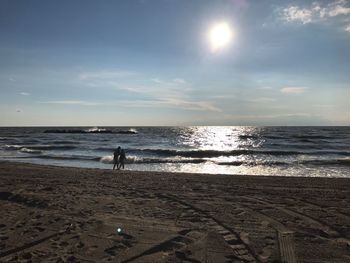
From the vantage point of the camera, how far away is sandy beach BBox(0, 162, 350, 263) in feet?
17.7

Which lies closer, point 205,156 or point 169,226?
point 169,226

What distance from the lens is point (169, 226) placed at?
6.89 metres

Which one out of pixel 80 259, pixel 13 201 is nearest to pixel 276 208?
pixel 80 259

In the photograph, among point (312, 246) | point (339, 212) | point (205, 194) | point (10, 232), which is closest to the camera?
point (312, 246)

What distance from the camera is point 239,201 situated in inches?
383

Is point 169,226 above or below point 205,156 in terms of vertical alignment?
above

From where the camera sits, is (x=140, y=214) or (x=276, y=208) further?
(x=276, y=208)

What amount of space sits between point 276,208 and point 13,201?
656 cm

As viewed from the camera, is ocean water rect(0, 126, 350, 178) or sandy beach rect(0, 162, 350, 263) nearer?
sandy beach rect(0, 162, 350, 263)

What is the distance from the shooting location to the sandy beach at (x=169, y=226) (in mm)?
5387

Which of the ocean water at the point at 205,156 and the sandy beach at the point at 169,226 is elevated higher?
the sandy beach at the point at 169,226

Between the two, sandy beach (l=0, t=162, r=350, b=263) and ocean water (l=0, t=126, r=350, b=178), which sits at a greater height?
sandy beach (l=0, t=162, r=350, b=263)

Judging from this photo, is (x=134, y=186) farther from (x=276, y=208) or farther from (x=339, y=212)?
(x=339, y=212)

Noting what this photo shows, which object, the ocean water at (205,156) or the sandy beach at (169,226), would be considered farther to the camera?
the ocean water at (205,156)
